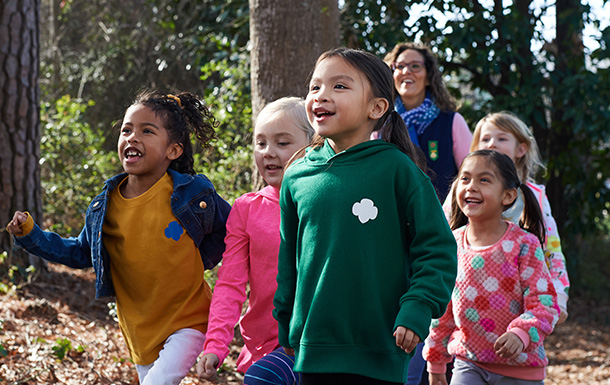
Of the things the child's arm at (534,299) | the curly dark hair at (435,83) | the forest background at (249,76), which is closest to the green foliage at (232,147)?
the forest background at (249,76)

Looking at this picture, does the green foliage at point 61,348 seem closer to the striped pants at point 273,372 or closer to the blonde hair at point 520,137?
the striped pants at point 273,372

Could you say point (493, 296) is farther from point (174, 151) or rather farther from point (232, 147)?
point (232, 147)

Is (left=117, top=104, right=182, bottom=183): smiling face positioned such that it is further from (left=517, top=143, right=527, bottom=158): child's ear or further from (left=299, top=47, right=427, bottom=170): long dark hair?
(left=517, top=143, right=527, bottom=158): child's ear

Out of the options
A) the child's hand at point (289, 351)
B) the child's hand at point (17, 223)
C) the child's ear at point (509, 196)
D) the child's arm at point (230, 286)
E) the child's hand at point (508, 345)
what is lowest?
the child's hand at point (508, 345)

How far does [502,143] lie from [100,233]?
2685mm

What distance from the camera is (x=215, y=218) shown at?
11.1 ft

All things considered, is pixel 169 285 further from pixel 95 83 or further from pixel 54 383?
pixel 95 83

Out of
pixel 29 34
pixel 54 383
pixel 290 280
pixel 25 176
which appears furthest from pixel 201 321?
pixel 29 34

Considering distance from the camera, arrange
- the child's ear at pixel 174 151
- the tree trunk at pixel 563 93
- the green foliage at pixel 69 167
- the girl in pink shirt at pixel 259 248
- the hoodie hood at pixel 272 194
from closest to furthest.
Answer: the girl in pink shirt at pixel 259 248 < the hoodie hood at pixel 272 194 < the child's ear at pixel 174 151 < the green foliage at pixel 69 167 < the tree trunk at pixel 563 93

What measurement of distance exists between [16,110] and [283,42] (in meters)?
2.78

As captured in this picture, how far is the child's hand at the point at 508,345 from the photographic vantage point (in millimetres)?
3146

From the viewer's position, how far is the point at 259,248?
10.2 ft

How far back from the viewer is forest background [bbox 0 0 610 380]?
20.4 ft

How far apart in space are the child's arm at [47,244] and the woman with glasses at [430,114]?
227 centimetres
